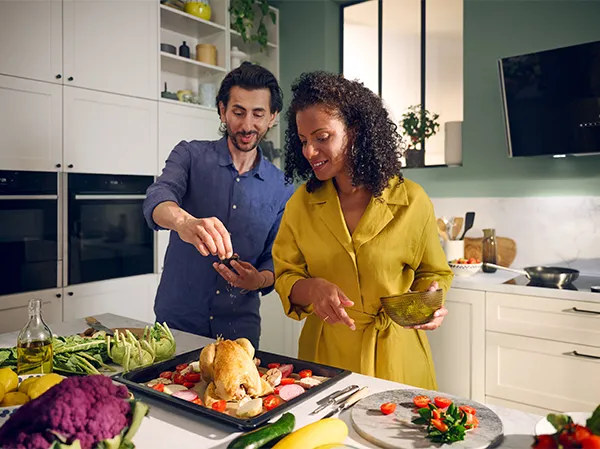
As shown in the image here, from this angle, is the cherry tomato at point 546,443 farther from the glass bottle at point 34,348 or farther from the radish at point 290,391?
the glass bottle at point 34,348

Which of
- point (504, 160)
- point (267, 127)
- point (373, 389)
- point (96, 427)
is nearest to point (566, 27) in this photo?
point (504, 160)

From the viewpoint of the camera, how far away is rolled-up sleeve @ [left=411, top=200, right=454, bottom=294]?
5.20ft

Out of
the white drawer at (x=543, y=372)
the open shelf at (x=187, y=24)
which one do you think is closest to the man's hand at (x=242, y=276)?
the white drawer at (x=543, y=372)

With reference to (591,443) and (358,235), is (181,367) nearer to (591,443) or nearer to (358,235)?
(358,235)

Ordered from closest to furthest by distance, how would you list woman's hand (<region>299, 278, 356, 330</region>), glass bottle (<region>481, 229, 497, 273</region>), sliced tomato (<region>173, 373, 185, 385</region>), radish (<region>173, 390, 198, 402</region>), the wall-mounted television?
radish (<region>173, 390, 198, 402</region>) → sliced tomato (<region>173, 373, 185, 385</region>) → woman's hand (<region>299, 278, 356, 330</region>) → the wall-mounted television → glass bottle (<region>481, 229, 497, 273</region>)

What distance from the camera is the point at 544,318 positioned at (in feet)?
8.19

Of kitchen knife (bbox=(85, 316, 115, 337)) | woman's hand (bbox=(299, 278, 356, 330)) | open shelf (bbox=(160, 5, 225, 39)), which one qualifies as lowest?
kitchen knife (bbox=(85, 316, 115, 337))

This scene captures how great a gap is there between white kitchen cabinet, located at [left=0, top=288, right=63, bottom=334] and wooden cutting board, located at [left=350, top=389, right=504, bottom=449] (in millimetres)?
2190

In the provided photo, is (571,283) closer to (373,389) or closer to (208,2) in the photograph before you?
(373,389)

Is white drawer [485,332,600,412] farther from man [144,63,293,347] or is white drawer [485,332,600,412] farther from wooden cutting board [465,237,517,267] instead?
man [144,63,293,347]

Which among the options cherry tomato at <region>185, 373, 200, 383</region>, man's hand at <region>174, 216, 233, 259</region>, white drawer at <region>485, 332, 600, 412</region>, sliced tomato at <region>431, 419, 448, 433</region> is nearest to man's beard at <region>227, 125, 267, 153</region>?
man's hand at <region>174, 216, 233, 259</region>

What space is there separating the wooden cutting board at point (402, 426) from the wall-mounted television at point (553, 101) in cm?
217

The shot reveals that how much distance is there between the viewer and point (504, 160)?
3.17m

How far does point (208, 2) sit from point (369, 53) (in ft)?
4.20
